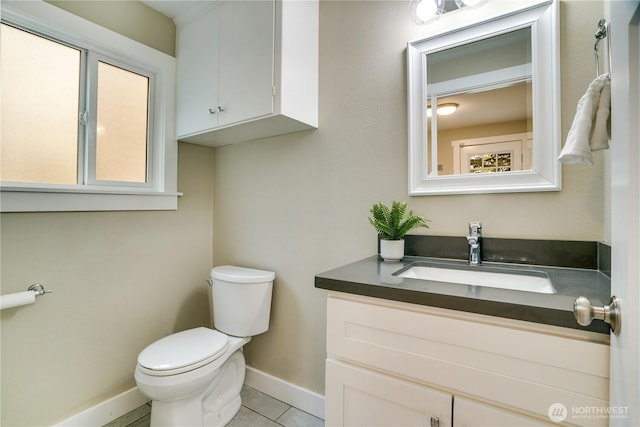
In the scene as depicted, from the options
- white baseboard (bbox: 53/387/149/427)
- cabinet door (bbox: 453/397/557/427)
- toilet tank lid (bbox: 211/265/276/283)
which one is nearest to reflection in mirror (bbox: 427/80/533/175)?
cabinet door (bbox: 453/397/557/427)

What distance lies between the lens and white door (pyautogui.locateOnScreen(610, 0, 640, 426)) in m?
0.44

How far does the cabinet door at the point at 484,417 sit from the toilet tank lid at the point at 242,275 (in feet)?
3.67

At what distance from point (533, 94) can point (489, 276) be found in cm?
70

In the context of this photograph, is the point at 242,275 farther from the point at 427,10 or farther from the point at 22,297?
the point at 427,10

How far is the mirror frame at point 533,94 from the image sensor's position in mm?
1063

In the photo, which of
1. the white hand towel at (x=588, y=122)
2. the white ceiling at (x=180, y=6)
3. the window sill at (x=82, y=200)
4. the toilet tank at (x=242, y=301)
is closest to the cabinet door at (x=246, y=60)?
the white ceiling at (x=180, y=6)

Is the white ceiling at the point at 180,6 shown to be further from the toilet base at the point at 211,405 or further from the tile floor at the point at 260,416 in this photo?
the tile floor at the point at 260,416

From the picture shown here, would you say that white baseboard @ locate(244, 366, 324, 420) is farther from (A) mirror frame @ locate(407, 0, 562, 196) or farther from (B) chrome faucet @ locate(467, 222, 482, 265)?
(A) mirror frame @ locate(407, 0, 562, 196)

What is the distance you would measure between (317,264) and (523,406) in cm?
106

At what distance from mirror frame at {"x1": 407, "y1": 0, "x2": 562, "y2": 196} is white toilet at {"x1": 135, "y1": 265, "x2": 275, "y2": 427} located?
104cm

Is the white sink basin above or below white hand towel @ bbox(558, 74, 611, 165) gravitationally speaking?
below

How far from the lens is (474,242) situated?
1163 millimetres

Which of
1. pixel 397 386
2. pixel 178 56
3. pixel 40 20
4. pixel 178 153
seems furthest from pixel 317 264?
pixel 40 20

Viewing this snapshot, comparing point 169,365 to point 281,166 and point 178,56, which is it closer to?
point 281,166
